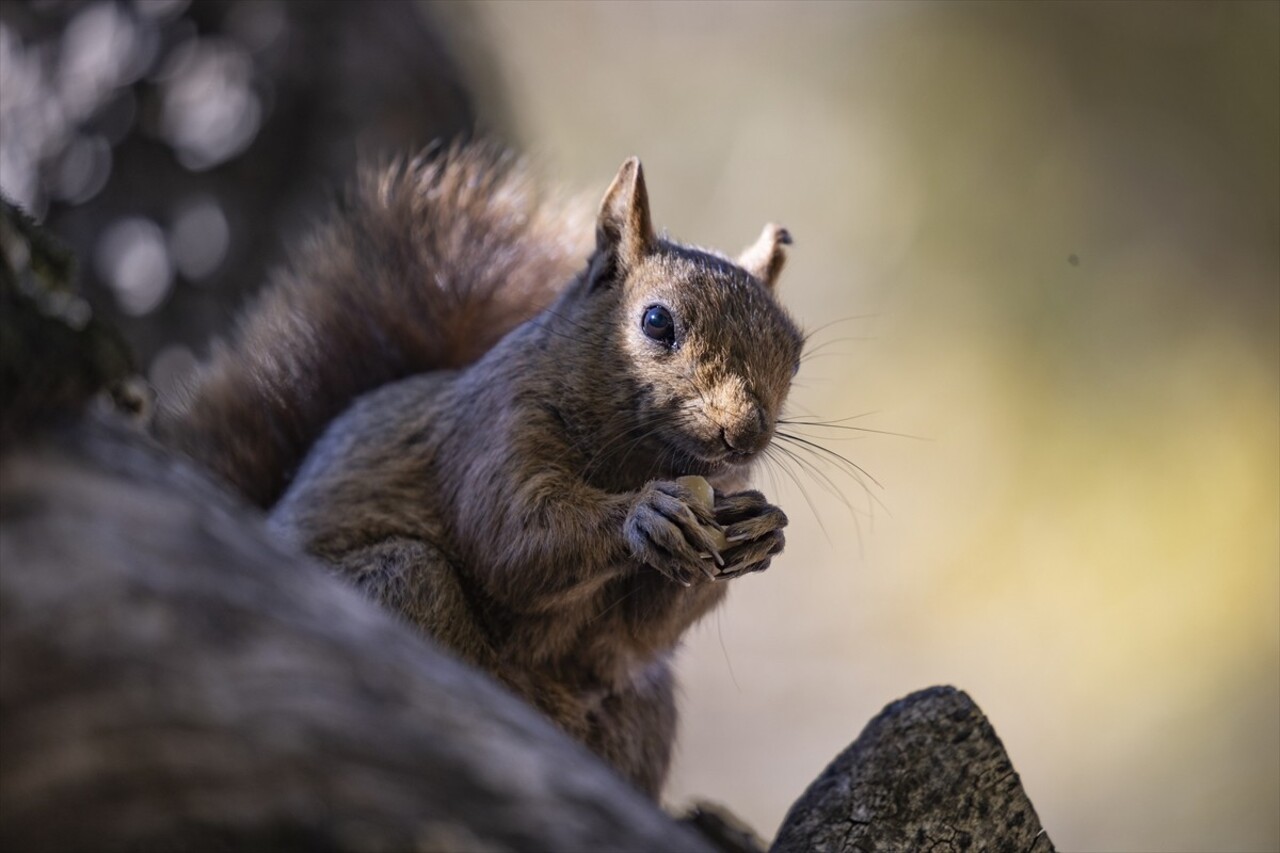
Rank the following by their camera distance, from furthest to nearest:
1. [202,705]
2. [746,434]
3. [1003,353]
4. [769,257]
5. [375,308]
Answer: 1. [1003,353]
2. [375,308]
3. [769,257]
4. [746,434]
5. [202,705]

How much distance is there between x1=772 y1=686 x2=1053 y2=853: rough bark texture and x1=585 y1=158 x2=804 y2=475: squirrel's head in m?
0.33

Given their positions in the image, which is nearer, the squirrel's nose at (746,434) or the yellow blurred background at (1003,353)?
the squirrel's nose at (746,434)

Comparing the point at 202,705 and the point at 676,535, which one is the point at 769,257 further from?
the point at 202,705

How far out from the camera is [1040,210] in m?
3.33

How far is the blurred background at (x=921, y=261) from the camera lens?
2.90 meters

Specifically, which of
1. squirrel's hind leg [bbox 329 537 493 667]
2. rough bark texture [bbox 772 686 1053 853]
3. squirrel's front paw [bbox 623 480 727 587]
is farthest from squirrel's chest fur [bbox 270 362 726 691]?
rough bark texture [bbox 772 686 1053 853]

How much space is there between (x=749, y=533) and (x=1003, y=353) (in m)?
2.29

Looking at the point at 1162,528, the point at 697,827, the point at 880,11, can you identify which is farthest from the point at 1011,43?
the point at 697,827

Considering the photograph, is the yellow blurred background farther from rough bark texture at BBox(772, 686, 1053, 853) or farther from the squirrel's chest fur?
rough bark texture at BBox(772, 686, 1053, 853)

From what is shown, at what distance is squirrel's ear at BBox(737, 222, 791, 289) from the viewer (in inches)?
66.3

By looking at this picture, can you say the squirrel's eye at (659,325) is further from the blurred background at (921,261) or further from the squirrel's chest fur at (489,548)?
the blurred background at (921,261)

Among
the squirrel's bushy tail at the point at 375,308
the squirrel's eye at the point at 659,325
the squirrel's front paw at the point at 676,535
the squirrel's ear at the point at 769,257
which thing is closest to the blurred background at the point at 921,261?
the squirrel's bushy tail at the point at 375,308

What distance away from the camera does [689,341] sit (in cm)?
140

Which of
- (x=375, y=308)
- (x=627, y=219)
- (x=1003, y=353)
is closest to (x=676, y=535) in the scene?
(x=627, y=219)
